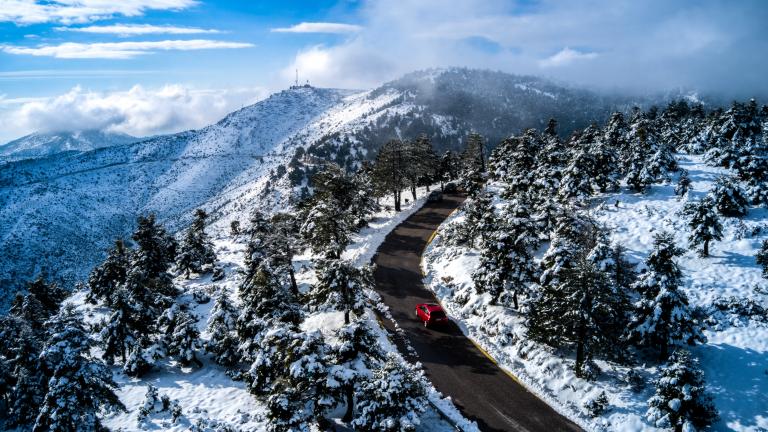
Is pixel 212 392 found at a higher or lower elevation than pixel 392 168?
lower

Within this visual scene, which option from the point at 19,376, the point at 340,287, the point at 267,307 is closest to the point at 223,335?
the point at 267,307

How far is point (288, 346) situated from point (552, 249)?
18263 mm

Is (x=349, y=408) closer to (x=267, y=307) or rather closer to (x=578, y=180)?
(x=267, y=307)

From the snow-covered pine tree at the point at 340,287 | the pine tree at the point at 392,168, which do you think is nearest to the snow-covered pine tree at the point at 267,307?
the snow-covered pine tree at the point at 340,287

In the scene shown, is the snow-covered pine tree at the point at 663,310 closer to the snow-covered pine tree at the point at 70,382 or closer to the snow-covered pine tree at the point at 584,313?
the snow-covered pine tree at the point at 584,313

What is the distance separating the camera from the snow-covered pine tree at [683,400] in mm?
17641

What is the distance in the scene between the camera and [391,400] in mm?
17562

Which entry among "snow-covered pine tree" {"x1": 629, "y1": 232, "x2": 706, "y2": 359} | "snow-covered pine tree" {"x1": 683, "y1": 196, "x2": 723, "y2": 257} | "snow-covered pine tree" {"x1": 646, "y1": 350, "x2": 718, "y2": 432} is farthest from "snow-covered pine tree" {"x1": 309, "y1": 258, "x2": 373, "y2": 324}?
"snow-covered pine tree" {"x1": 683, "y1": 196, "x2": 723, "y2": 257}

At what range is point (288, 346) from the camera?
750 inches

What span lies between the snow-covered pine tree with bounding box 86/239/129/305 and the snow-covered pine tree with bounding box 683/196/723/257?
61.7 m

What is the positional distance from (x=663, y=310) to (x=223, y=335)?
2958cm

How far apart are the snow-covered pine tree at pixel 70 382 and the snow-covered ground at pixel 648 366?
23.9 metres

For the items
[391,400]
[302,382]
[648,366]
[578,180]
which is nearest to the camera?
[391,400]

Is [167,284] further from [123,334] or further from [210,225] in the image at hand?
[210,225]
